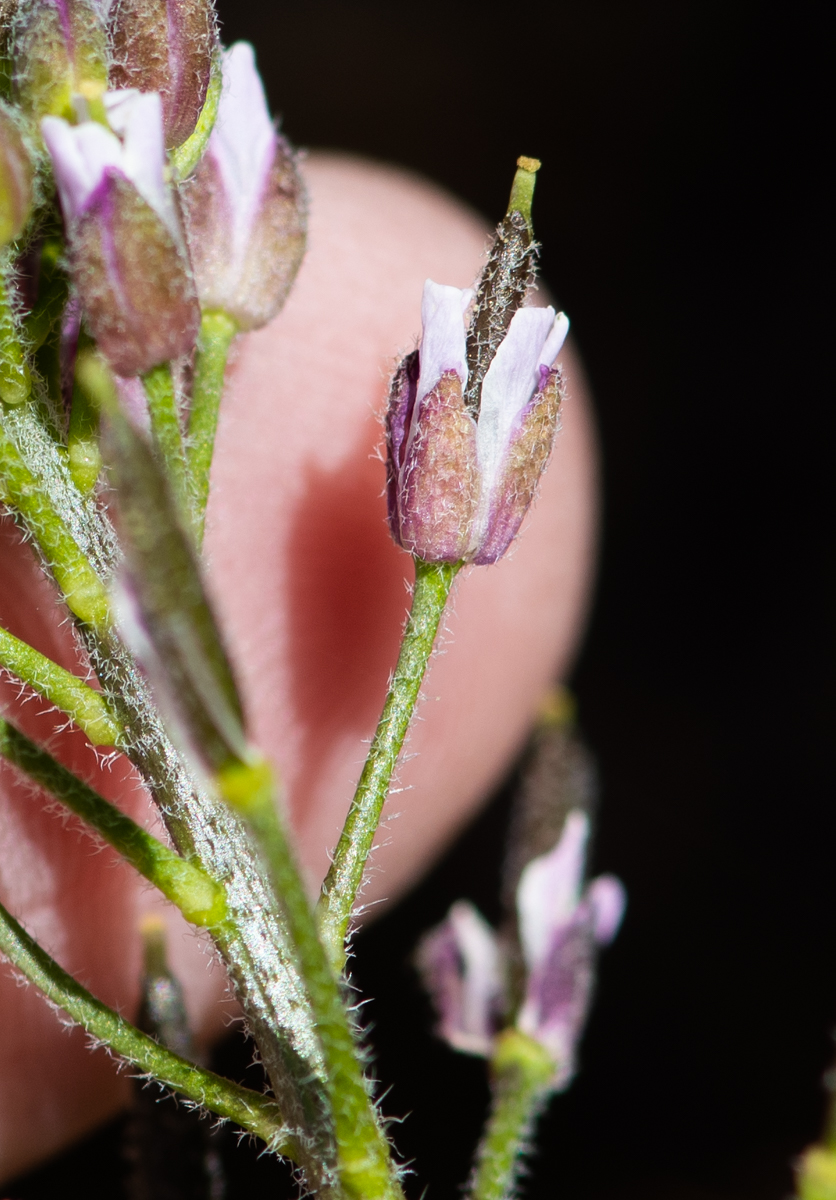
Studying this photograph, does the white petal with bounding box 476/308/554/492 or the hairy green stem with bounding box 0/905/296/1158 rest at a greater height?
the white petal with bounding box 476/308/554/492

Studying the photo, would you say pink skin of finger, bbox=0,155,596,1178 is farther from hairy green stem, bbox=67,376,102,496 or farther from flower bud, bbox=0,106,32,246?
flower bud, bbox=0,106,32,246

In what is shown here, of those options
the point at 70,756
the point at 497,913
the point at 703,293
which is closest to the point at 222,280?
the point at 70,756

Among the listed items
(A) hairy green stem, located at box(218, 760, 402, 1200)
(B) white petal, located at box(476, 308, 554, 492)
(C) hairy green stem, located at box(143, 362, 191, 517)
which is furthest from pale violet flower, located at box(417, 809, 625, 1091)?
(C) hairy green stem, located at box(143, 362, 191, 517)

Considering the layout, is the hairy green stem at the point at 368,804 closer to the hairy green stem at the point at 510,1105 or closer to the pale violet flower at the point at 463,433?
the pale violet flower at the point at 463,433

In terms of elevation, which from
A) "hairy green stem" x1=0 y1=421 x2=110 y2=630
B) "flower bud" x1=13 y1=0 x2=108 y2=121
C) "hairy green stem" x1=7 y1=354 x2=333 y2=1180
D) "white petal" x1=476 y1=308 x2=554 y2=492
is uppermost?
"flower bud" x1=13 y1=0 x2=108 y2=121

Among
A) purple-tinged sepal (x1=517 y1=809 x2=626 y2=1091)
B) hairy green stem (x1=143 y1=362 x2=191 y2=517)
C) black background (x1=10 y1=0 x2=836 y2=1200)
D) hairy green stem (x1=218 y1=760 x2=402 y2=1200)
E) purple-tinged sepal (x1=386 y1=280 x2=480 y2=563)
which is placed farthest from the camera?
black background (x1=10 y1=0 x2=836 y2=1200)

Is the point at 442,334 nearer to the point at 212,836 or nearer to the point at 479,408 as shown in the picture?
the point at 479,408

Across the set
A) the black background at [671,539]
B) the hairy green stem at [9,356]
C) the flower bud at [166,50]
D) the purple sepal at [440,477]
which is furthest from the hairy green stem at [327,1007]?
the black background at [671,539]
